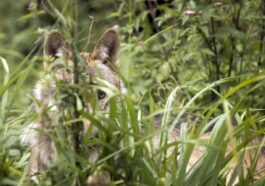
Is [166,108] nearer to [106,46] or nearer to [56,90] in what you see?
[56,90]

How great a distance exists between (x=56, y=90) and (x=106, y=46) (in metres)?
1.93

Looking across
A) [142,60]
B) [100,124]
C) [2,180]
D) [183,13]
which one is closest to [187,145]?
[100,124]

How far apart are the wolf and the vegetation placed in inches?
2.9

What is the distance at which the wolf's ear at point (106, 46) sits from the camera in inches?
192

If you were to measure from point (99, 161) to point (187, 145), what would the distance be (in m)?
0.60

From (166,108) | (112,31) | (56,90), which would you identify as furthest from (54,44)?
(56,90)

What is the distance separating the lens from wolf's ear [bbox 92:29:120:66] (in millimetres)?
4879

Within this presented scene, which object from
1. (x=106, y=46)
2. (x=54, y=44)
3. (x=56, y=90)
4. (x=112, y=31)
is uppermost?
(x=56, y=90)

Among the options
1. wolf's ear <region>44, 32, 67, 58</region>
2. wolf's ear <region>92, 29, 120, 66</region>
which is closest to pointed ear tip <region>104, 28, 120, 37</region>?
wolf's ear <region>92, 29, 120, 66</region>

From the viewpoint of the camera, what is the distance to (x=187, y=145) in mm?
3330

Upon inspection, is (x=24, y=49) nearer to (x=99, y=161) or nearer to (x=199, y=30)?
(x=199, y=30)

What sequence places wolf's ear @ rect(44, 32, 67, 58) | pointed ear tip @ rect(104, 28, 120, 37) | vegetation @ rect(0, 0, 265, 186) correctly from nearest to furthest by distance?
vegetation @ rect(0, 0, 265, 186), wolf's ear @ rect(44, 32, 67, 58), pointed ear tip @ rect(104, 28, 120, 37)

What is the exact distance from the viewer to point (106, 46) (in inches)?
195

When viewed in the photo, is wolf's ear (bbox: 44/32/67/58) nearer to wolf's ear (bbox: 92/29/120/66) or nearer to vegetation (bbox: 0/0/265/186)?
vegetation (bbox: 0/0/265/186)
